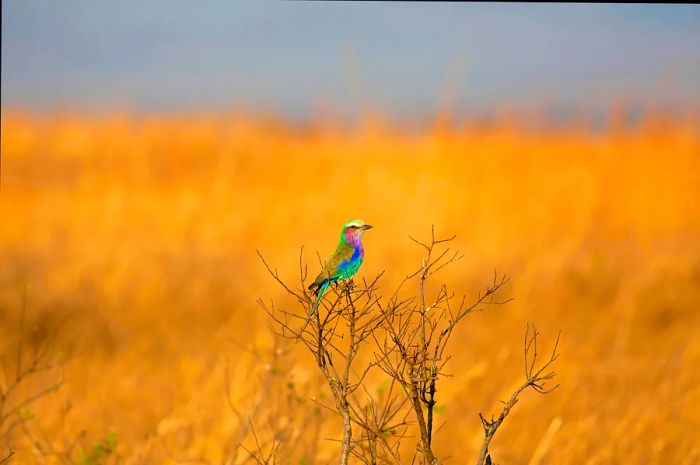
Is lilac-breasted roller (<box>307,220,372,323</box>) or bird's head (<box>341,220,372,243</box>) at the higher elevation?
bird's head (<box>341,220,372,243</box>)

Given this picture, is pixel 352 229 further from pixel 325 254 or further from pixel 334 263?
pixel 325 254

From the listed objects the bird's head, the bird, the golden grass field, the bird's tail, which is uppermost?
the golden grass field

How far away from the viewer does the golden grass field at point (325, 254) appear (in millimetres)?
4148

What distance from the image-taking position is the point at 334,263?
58.8 inches

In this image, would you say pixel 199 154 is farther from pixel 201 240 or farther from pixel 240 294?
pixel 240 294

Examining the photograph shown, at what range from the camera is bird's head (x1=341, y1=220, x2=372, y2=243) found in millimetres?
1489

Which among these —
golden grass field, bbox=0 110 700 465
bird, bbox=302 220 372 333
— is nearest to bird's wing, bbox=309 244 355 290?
bird, bbox=302 220 372 333

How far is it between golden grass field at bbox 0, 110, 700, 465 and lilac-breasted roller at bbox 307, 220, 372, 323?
2.18 m

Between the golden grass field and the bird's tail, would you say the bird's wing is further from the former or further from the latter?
the golden grass field

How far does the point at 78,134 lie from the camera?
782 centimetres

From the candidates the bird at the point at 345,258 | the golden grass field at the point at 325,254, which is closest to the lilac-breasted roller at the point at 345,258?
the bird at the point at 345,258

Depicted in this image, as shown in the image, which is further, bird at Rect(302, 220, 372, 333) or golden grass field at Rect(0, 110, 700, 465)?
golden grass field at Rect(0, 110, 700, 465)

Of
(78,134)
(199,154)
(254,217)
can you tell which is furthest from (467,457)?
(78,134)

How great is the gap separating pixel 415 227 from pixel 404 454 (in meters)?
1.51
